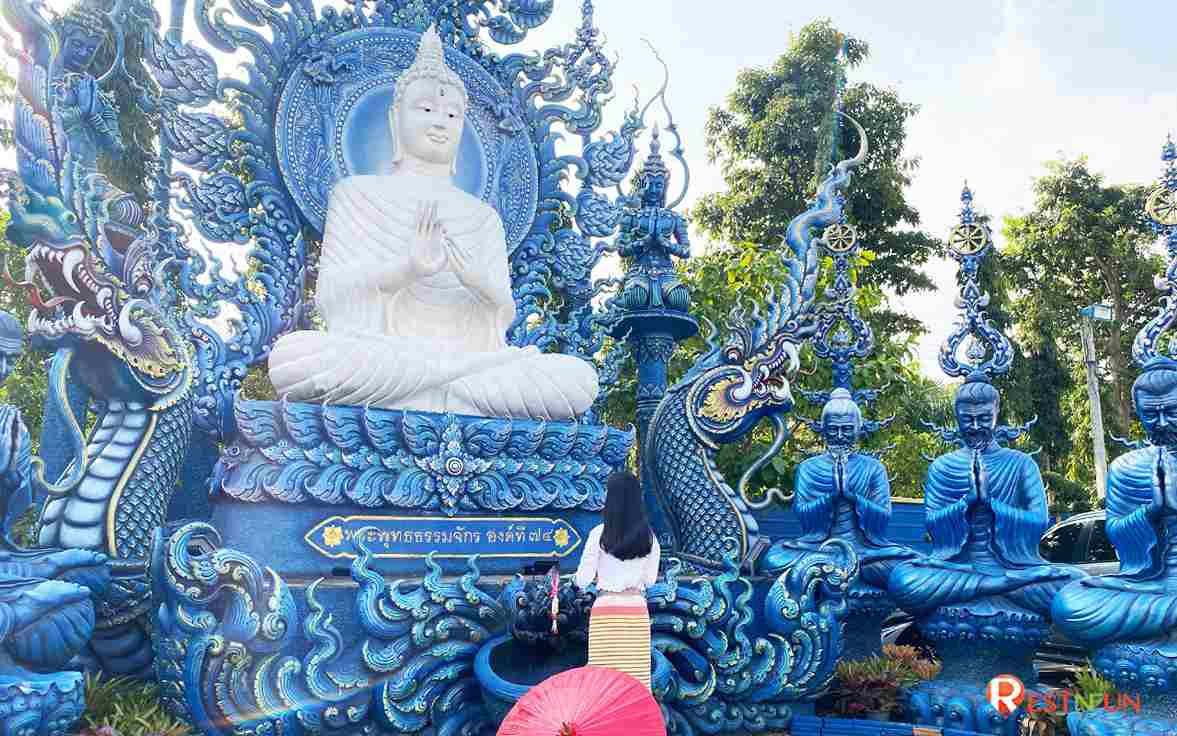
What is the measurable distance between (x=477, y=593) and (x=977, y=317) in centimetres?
354

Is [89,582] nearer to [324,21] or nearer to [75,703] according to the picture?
[75,703]

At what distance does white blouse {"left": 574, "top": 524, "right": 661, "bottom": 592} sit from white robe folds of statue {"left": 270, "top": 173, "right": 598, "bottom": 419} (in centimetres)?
242

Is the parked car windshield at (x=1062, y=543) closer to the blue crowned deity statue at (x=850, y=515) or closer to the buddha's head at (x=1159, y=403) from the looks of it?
the blue crowned deity statue at (x=850, y=515)

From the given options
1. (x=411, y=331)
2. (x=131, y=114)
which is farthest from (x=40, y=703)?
(x=131, y=114)

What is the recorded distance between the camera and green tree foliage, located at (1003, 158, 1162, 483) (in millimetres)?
17781

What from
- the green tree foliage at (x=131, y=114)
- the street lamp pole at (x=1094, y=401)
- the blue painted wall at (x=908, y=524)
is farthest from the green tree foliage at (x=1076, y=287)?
the green tree foliage at (x=131, y=114)

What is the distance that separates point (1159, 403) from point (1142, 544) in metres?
0.75

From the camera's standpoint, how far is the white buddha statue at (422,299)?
622cm

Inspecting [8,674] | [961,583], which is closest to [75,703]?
[8,674]

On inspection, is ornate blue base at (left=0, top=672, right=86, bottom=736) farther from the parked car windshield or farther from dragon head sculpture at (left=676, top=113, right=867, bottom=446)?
the parked car windshield

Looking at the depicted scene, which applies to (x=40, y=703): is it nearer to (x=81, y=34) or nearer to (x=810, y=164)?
(x=81, y=34)

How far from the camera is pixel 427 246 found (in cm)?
689

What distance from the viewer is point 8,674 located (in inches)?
171

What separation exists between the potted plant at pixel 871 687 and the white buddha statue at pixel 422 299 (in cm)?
251
